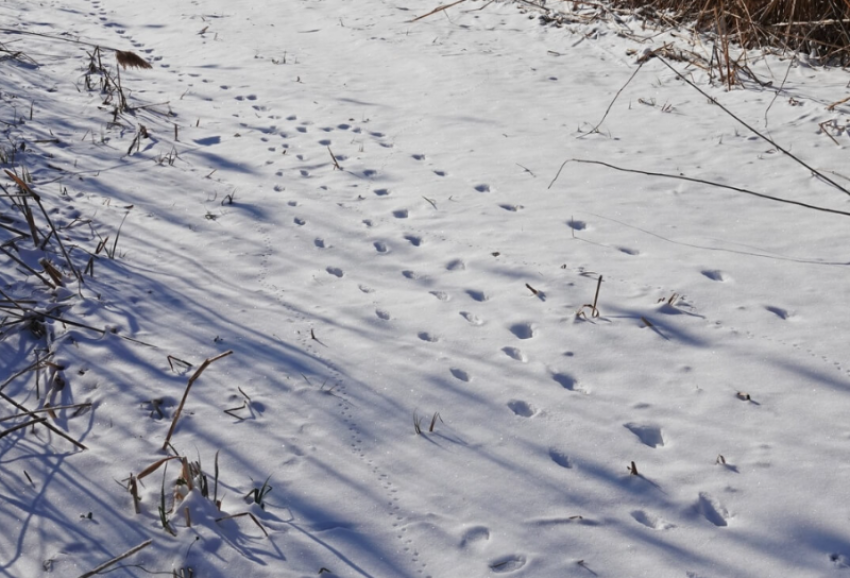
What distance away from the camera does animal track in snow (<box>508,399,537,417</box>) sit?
2.55 metres

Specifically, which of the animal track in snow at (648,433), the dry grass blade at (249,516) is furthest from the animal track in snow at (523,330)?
the dry grass blade at (249,516)

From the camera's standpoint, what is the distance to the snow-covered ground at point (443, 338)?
2.07m

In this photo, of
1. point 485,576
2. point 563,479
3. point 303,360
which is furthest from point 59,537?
point 563,479

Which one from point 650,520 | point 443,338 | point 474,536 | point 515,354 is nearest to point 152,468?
point 474,536

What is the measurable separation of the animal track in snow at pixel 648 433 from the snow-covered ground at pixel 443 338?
1cm

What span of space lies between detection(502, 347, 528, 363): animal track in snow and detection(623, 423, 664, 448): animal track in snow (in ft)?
1.70

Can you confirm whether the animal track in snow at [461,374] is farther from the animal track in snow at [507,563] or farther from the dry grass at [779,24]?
the dry grass at [779,24]

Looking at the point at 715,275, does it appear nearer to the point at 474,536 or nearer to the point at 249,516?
the point at 474,536

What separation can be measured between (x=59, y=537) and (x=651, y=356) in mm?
2174

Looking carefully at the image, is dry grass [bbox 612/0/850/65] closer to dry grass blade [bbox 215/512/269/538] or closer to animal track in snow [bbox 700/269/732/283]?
animal track in snow [bbox 700/269/732/283]

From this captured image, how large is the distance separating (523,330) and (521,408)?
1.68ft

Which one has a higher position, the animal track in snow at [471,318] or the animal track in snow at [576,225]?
the animal track in snow at [576,225]

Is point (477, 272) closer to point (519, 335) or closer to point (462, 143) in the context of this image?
point (519, 335)

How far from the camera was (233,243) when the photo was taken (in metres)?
3.74
